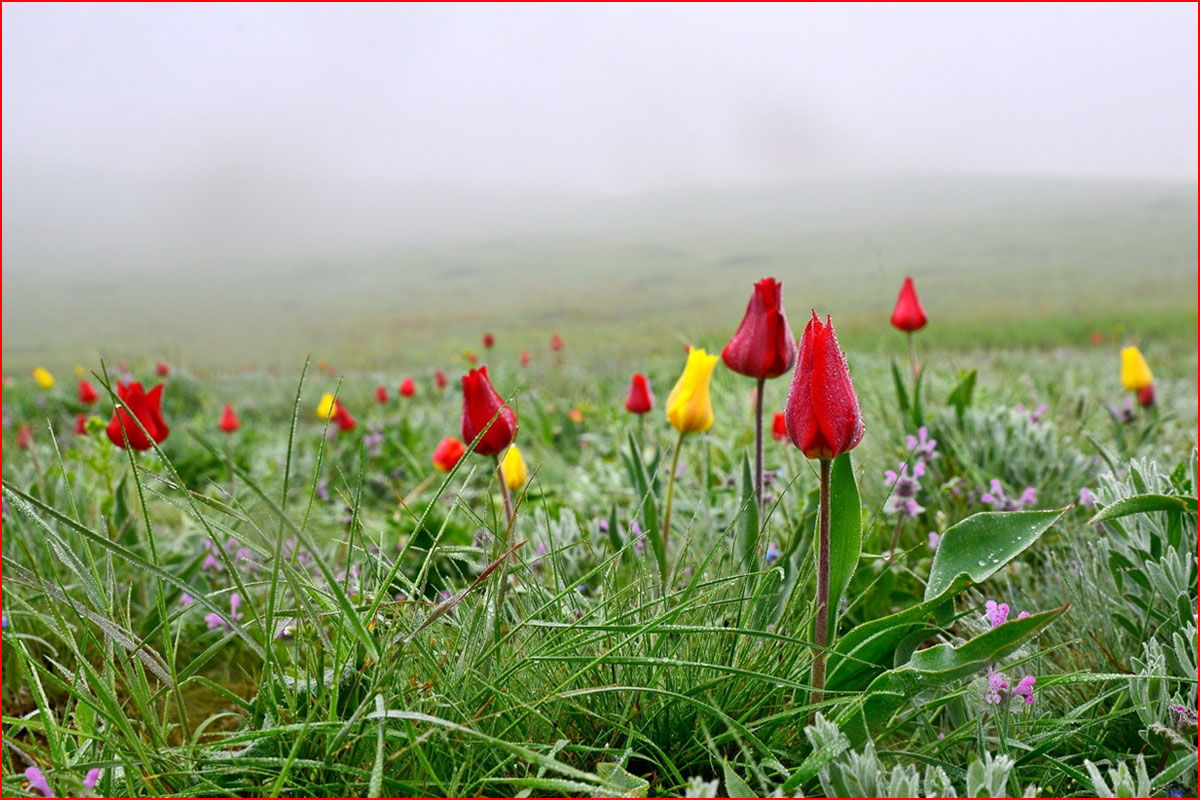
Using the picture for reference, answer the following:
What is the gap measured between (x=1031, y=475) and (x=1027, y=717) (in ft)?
5.32

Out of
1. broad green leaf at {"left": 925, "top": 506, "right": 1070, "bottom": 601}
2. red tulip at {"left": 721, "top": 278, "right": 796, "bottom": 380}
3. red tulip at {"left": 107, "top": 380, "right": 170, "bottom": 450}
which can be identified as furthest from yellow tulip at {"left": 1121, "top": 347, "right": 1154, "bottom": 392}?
red tulip at {"left": 107, "top": 380, "right": 170, "bottom": 450}

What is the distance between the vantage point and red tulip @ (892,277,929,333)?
2912 millimetres

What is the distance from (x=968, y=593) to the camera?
199 cm

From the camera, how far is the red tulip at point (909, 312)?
2.91 metres

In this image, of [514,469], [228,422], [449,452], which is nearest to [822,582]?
[514,469]

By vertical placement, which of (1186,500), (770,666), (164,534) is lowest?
(164,534)

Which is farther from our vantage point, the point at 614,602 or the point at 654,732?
the point at 614,602

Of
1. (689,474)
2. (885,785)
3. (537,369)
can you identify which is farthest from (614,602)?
(537,369)

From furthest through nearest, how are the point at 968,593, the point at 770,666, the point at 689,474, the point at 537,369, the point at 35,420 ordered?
the point at 537,369 → the point at 35,420 → the point at 689,474 → the point at 968,593 → the point at 770,666

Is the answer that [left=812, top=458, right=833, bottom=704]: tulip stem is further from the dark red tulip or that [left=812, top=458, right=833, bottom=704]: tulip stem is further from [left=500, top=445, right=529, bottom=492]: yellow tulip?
the dark red tulip

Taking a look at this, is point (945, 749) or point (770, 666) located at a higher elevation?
point (770, 666)

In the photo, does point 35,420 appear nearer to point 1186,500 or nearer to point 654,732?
point 654,732


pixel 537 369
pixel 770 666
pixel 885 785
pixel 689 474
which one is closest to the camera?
pixel 885 785

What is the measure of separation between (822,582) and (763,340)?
63 cm
